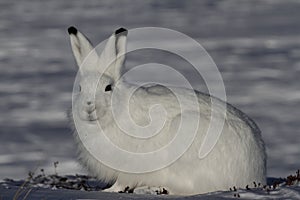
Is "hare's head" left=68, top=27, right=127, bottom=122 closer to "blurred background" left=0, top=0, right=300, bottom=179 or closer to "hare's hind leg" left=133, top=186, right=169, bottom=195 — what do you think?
"hare's hind leg" left=133, top=186, right=169, bottom=195

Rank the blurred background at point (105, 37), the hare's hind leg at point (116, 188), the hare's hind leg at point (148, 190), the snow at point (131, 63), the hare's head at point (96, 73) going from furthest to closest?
the blurred background at point (105, 37)
the snow at point (131, 63)
the hare's hind leg at point (116, 188)
the hare's hind leg at point (148, 190)
the hare's head at point (96, 73)

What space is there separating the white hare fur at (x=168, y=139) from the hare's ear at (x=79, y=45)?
0.13 m

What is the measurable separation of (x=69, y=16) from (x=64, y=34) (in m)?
1.39

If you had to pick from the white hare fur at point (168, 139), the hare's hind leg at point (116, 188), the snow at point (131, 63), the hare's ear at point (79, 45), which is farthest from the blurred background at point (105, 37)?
the hare's ear at point (79, 45)

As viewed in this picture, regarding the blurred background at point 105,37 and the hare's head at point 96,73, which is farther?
the blurred background at point 105,37

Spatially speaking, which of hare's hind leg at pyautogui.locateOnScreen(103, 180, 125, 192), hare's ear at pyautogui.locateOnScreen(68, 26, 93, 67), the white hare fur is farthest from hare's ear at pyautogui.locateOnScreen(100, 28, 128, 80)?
hare's hind leg at pyautogui.locateOnScreen(103, 180, 125, 192)

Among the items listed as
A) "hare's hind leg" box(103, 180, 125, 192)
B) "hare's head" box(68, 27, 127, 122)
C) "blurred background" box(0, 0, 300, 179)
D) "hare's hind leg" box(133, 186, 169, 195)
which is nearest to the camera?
"hare's head" box(68, 27, 127, 122)

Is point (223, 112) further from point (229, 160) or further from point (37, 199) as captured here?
point (37, 199)

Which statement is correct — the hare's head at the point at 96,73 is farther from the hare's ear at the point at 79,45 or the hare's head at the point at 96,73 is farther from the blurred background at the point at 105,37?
the blurred background at the point at 105,37

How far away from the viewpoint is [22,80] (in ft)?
40.0

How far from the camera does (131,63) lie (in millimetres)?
12461

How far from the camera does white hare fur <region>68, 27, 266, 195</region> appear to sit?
6035mm

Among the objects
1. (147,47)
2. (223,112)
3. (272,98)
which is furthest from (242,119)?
(147,47)

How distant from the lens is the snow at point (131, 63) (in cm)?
880
